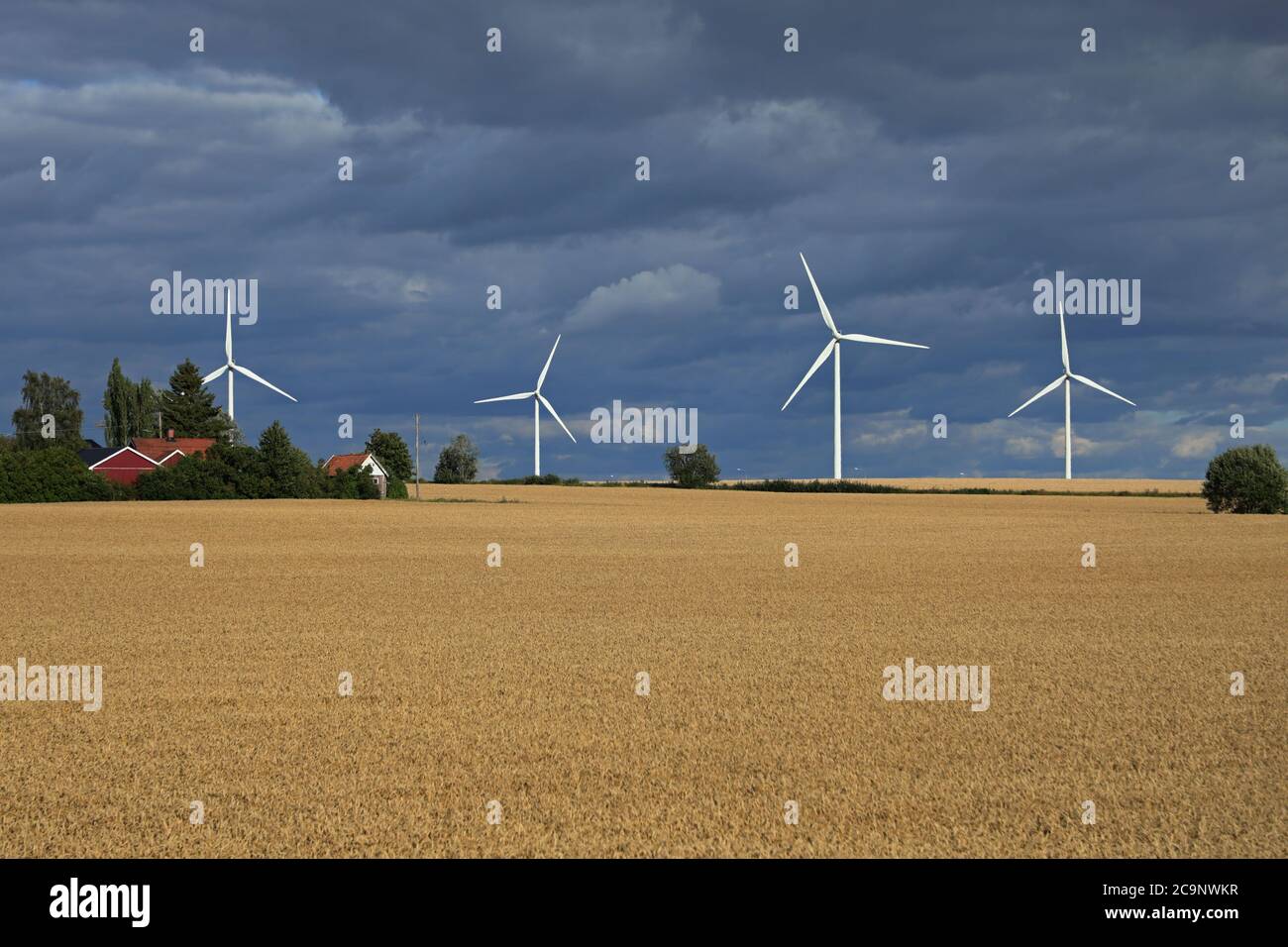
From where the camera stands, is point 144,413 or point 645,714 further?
point 144,413

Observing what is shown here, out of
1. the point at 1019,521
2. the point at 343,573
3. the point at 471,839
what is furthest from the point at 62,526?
the point at 471,839

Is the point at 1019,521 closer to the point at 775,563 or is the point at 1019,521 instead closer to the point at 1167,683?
the point at 775,563

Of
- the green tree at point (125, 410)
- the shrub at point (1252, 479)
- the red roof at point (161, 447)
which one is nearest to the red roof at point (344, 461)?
the red roof at point (161, 447)

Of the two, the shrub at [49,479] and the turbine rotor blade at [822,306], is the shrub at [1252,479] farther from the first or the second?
the shrub at [49,479]

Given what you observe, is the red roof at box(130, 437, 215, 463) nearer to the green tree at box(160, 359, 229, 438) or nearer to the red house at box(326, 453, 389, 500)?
the red house at box(326, 453, 389, 500)

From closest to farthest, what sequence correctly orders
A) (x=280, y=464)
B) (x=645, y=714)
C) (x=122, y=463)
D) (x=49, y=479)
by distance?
(x=645, y=714) < (x=49, y=479) < (x=280, y=464) < (x=122, y=463)

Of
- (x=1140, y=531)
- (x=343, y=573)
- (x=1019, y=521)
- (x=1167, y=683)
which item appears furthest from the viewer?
(x=1019, y=521)

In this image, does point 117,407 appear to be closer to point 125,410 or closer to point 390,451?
point 125,410

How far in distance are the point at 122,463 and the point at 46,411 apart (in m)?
58.1

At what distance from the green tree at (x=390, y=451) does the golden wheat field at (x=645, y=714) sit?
10910 centimetres

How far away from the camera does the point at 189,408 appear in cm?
15262

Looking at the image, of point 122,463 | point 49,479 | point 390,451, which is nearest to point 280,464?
point 49,479
